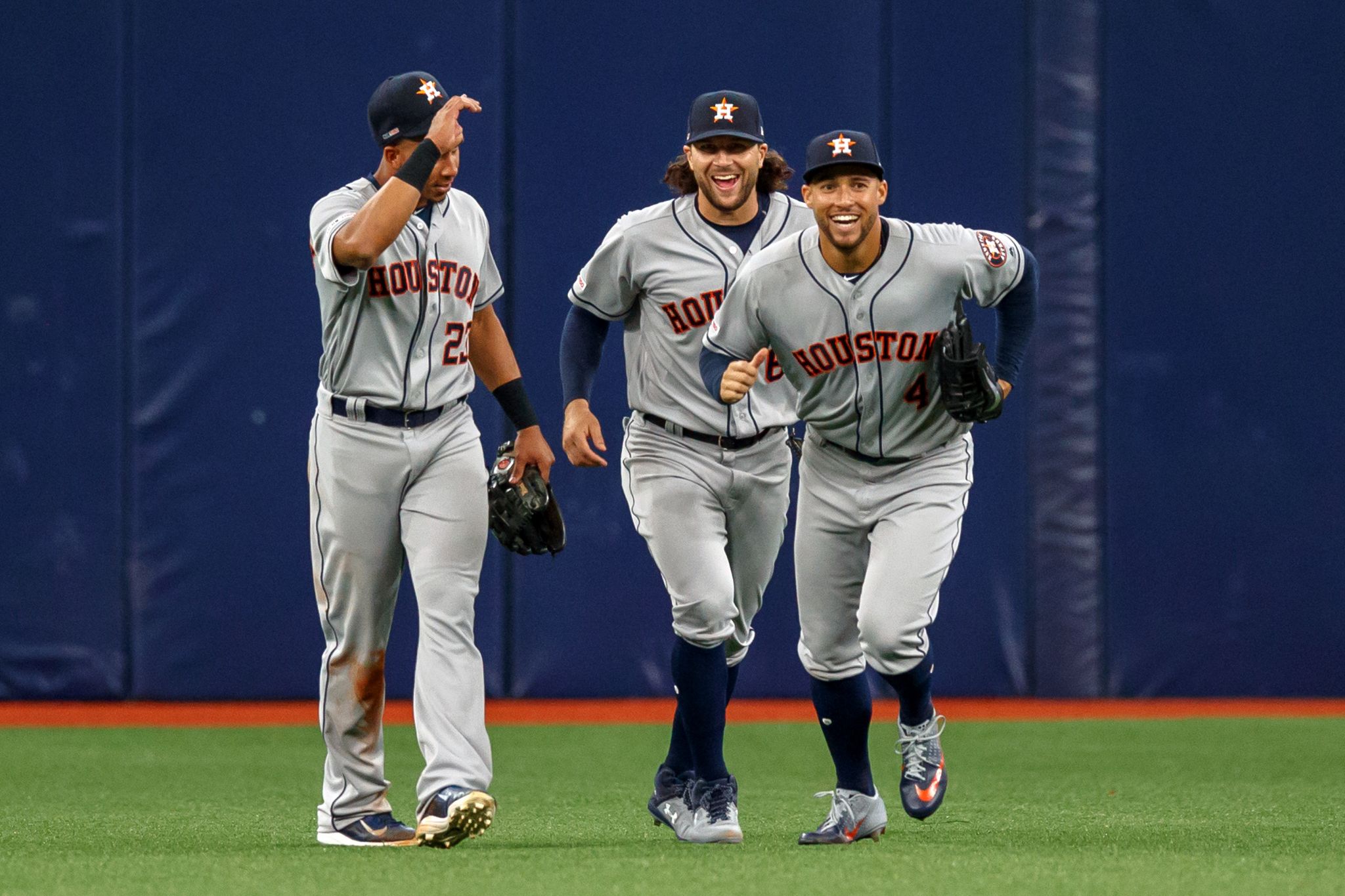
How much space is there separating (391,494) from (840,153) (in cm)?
136

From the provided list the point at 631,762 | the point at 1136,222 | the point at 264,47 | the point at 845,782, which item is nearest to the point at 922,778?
the point at 845,782

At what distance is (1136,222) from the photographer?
9078mm

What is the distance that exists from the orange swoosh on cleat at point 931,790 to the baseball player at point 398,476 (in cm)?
106

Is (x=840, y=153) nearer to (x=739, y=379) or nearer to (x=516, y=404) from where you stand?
(x=739, y=379)

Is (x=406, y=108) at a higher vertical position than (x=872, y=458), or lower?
higher

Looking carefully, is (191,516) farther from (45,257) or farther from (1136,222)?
(1136,222)

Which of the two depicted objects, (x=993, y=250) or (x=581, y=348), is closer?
(x=993, y=250)

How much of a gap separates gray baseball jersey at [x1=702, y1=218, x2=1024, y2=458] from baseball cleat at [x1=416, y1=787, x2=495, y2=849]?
127 centimetres

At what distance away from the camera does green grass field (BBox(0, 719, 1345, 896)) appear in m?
3.87

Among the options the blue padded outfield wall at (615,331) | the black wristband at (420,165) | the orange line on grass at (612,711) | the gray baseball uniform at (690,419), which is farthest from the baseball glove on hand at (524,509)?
the blue padded outfield wall at (615,331)

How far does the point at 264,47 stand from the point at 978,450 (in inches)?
155

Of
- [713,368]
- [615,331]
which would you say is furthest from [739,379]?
[615,331]

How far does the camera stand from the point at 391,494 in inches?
176

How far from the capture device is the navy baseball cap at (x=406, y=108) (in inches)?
177
